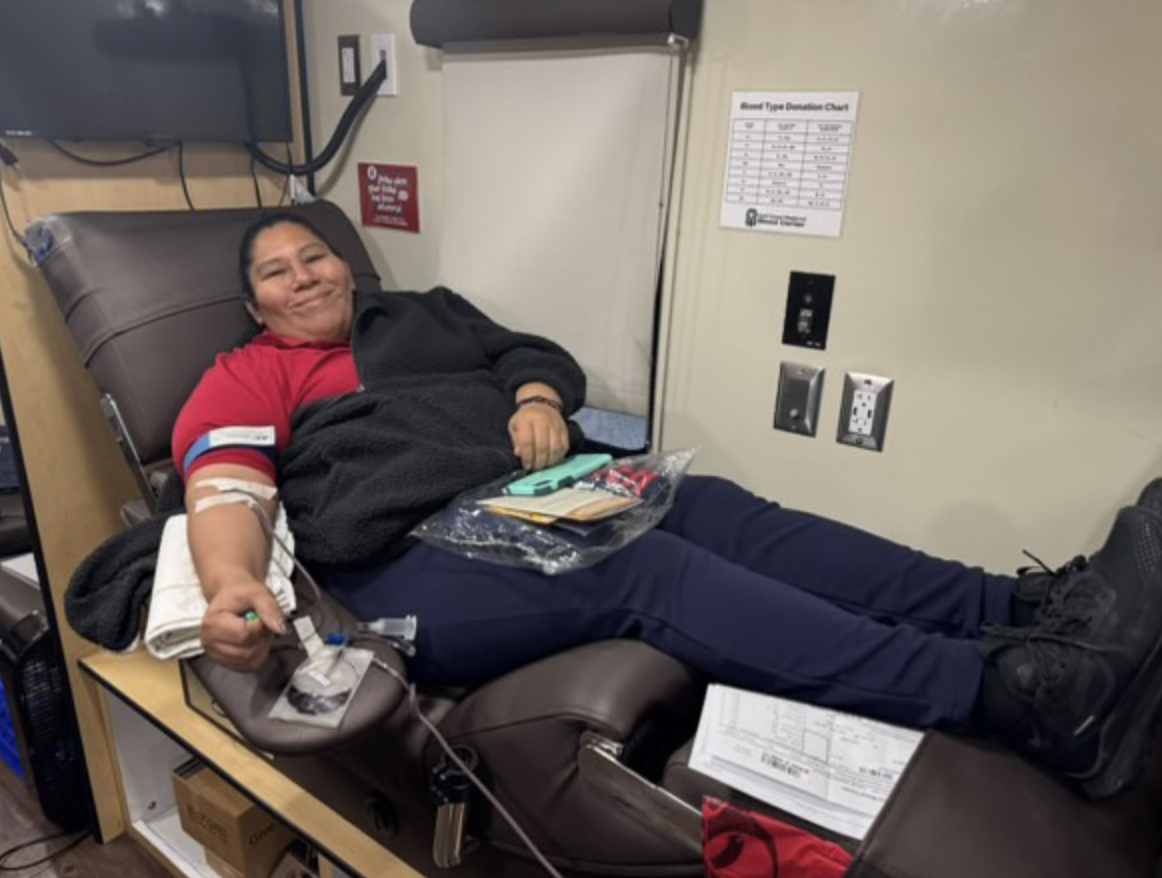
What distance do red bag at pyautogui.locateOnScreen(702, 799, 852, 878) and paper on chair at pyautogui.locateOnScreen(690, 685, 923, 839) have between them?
34 millimetres

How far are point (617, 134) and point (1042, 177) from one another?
665mm

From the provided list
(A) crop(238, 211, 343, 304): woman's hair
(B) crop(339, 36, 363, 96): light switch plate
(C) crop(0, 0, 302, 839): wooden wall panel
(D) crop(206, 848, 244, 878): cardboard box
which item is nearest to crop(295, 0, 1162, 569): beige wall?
(A) crop(238, 211, 343, 304): woman's hair

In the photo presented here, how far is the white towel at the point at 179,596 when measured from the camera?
96cm

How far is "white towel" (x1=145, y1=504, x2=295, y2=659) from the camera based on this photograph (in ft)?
3.15

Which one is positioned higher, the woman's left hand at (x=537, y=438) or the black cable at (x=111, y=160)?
the black cable at (x=111, y=160)

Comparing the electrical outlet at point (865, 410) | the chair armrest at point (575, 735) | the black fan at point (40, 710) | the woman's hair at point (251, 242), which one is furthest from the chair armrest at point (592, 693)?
the black fan at point (40, 710)

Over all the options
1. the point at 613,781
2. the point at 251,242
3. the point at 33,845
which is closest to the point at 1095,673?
the point at 613,781

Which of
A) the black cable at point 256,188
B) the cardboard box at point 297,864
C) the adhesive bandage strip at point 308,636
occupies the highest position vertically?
the black cable at point 256,188

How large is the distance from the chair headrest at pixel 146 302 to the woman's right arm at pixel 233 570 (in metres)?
0.29

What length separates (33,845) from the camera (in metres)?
1.56

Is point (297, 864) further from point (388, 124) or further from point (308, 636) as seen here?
point (388, 124)

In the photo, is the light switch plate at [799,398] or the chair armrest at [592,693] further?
the light switch plate at [799,398]

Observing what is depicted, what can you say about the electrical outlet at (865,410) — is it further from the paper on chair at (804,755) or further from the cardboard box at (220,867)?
the cardboard box at (220,867)

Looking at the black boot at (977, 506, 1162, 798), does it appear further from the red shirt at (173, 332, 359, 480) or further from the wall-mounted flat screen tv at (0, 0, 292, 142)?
the wall-mounted flat screen tv at (0, 0, 292, 142)
